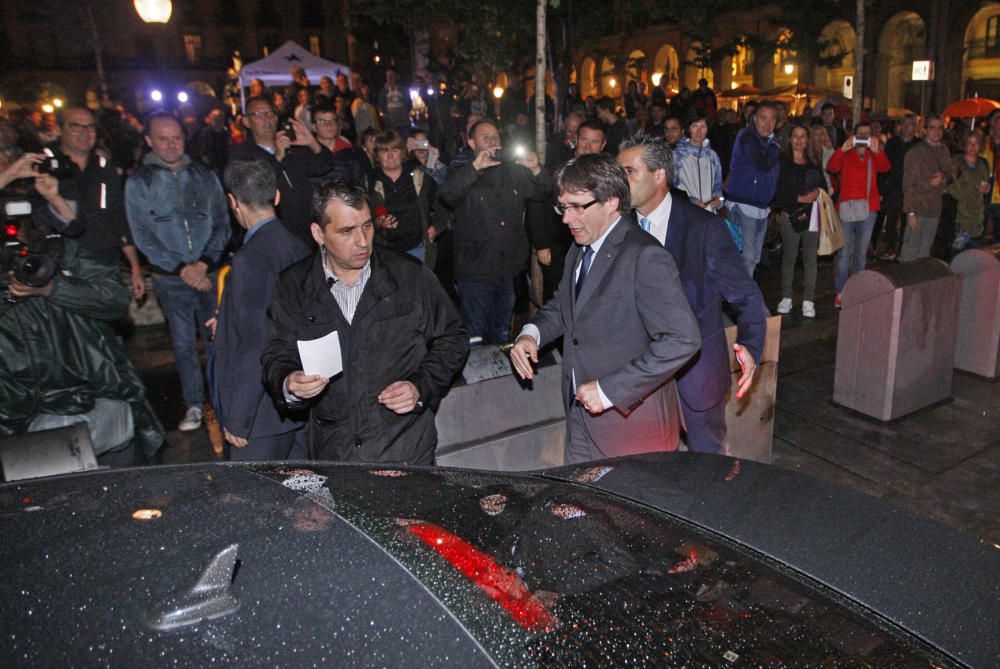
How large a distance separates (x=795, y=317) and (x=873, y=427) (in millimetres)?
2909

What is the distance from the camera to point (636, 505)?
2.17 meters

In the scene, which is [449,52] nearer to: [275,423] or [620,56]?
[275,423]

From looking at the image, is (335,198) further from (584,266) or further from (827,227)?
(827,227)

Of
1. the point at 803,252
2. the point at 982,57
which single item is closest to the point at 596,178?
the point at 803,252

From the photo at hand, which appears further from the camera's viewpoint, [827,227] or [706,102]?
[706,102]

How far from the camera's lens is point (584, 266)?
3.37 metres

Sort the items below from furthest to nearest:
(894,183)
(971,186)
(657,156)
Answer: (894,183)
(971,186)
(657,156)

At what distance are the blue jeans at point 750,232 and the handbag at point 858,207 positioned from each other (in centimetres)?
123

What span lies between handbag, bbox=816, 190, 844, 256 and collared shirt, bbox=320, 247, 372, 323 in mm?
6626

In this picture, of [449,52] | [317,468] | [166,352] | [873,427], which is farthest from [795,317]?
[449,52]

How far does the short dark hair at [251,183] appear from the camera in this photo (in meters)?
3.88

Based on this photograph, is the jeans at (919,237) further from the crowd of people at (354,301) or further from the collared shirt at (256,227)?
the collared shirt at (256,227)

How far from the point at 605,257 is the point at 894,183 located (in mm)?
10831

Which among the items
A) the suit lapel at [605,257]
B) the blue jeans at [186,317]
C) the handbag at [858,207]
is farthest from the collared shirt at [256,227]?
the handbag at [858,207]
